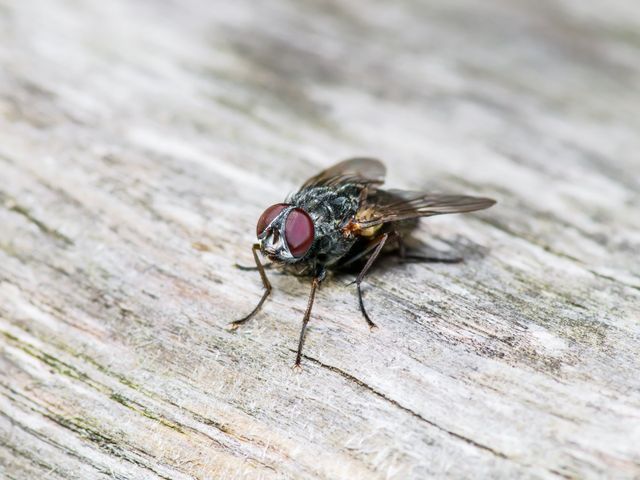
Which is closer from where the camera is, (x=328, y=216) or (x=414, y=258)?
(x=328, y=216)

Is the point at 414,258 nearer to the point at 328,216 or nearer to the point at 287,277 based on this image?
the point at 328,216

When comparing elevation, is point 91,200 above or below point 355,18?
below

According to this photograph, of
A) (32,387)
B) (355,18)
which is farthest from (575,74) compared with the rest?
(32,387)

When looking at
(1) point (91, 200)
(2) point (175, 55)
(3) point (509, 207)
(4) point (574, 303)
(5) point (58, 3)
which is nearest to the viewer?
(4) point (574, 303)

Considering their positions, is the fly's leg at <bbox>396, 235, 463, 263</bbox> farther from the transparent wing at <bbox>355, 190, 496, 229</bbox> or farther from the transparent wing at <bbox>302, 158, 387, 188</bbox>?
the transparent wing at <bbox>302, 158, 387, 188</bbox>

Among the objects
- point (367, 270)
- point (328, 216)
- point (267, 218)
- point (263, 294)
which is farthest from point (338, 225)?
point (263, 294)

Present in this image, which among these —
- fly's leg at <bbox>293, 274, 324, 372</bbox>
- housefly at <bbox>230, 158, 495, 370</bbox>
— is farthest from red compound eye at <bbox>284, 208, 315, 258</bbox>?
fly's leg at <bbox>293, 274, 324, 372</bbox>

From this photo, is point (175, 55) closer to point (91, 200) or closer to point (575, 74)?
point (91, 200)
